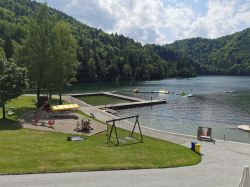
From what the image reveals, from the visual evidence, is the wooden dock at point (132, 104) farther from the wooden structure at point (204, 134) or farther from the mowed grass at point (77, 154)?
the mowed grass at point (77, 154)

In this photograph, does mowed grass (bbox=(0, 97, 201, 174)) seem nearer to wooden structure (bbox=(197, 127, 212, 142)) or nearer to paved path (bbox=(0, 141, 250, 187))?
paved path (bbox=(0, 141, 250, 187))

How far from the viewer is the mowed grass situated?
22.5 m

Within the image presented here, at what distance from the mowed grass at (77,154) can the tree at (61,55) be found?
21321mm

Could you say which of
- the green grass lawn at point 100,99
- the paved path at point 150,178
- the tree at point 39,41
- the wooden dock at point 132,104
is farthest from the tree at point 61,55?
the paved path at point 150,178

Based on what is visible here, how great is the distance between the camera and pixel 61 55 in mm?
55000

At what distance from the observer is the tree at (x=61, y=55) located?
53.2m

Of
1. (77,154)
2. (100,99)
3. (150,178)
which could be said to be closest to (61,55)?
(77,154)

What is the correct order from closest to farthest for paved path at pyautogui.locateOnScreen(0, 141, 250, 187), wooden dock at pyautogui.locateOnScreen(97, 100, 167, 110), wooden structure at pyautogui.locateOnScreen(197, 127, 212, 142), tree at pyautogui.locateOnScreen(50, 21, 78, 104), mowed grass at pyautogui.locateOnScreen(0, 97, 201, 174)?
paved path at pyautogui.locateOnScreen(0, 141, 250, 187)
mowed grass at pyautogui.locateOnScreen(0, 97, 201, 174)
wooden structure at pyautogui.locateOnScreen(197, 127, 212, 142)
tree at pyautogui.locateOnScreen(50, 21, 78, 104)
wooden dock at pyautogui.locateOnScreen(97, 100, 167, 110)

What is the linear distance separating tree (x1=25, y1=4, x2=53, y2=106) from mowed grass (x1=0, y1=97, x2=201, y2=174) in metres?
19.0

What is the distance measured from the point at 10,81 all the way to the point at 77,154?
18.2 metres

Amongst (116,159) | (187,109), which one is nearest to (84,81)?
(187,109)

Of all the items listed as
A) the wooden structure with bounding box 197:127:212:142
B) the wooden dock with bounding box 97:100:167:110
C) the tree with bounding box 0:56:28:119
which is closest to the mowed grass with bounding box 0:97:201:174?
the wooden structure with bounding box 197:127:212:142

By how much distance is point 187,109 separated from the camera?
76.4 meters

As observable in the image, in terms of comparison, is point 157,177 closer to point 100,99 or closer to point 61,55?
point 61,55
